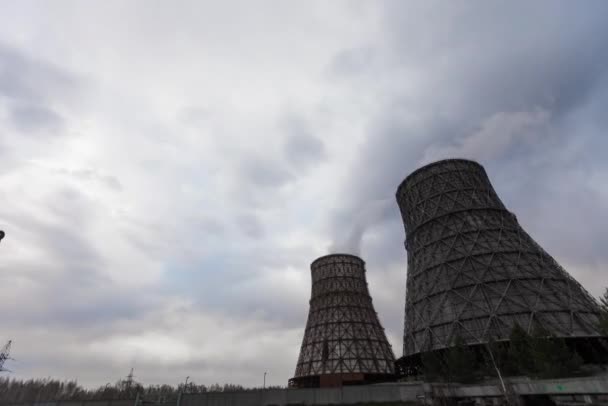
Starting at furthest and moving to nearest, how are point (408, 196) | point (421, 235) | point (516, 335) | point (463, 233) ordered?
point (408, 196) → point (421, 235) → point (463, 233) → point (516, 335)

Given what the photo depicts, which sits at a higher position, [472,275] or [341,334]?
[472,275]

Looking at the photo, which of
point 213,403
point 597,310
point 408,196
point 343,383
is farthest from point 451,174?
point 213,403

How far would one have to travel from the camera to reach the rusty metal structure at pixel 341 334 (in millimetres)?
44312

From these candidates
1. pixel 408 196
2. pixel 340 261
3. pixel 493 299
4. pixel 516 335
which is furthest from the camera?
pixel 340 261

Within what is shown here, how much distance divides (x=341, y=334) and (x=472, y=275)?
22.8 metres

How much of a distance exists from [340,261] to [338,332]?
1243 centimetres

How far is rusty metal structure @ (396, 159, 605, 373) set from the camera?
2831 cm

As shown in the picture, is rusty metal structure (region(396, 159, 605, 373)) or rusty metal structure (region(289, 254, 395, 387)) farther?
rusty metal structure (region(289, 254, 395, 387))

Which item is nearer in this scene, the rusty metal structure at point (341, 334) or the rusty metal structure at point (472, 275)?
the rusty metal structure at point (472, 275)

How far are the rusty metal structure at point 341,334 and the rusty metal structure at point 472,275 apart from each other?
24.7ft

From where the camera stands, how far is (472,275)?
32781 mm

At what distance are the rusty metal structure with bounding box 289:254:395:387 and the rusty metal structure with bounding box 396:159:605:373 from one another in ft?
24.7

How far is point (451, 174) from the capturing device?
1619 inches

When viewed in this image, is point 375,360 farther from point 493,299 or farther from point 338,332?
point 493,299
